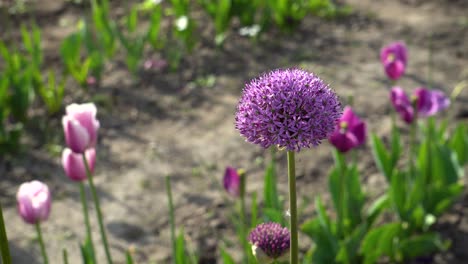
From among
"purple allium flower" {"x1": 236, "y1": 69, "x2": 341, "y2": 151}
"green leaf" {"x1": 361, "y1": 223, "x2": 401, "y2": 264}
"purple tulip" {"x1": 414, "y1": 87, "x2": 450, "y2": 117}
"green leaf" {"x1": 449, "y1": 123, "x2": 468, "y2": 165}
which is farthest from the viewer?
"green leaf" {"x1": 449, "y1": 123, "x2": 468, "y2": 165}

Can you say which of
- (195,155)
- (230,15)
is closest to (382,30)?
(230,15)

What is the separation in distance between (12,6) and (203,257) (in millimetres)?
3155

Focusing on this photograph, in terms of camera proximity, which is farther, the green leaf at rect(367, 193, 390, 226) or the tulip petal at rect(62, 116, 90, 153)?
the green leaf at rect(367, 193, 390, 226)

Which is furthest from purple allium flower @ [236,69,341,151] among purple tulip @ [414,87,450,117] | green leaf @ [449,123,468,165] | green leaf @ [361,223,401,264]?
green leaf @ [449,123,468,165]

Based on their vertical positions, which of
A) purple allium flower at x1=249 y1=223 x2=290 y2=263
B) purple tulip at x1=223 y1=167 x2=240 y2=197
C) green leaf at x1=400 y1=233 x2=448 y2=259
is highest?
purple tulip at x1=223 y1=167 x2=240 y2=197

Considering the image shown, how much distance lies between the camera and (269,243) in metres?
1.23

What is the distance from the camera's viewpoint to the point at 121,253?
2.67 metres

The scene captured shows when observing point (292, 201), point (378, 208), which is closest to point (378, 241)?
point (378, 208)

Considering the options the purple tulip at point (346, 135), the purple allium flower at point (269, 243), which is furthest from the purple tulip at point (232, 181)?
the purple allium flower at point (269, 243)

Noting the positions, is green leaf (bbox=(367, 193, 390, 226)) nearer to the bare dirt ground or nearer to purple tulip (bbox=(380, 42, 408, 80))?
the bare dirt ground

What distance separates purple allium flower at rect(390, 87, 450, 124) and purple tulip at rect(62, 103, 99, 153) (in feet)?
3.55

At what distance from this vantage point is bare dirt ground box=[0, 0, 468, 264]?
280 cm

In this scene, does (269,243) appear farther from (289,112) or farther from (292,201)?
(289,112)

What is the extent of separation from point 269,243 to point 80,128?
695 mm
